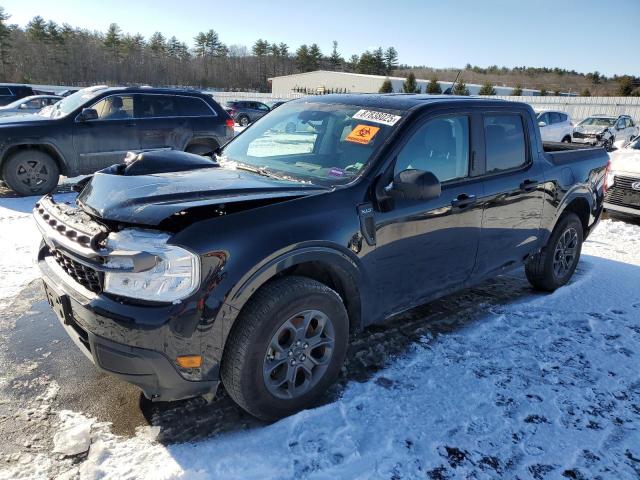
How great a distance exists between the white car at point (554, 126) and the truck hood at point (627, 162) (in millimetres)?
9093

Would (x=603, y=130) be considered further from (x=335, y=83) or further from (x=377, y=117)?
(x=335, y=83)

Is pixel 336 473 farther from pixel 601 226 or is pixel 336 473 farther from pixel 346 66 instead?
pixel 346 66

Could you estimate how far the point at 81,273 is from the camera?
2.55 meters

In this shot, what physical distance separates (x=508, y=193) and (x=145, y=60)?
100 m

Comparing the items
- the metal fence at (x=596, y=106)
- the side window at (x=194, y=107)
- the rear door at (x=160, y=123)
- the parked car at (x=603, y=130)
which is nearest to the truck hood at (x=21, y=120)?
the rear door at (x=160, y=123)

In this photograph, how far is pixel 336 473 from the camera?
7.74ft

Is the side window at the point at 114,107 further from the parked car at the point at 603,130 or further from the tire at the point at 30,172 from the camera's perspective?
the parked car at the point at 603,130

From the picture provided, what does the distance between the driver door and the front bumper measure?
136cm

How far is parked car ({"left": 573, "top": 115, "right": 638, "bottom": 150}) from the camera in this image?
20.6 metres

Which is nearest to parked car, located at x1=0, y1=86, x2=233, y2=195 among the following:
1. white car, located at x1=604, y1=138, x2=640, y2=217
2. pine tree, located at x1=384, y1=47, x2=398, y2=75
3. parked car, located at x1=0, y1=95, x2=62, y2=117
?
white car, located at x1=604, y1=138, x2=640, y2=217

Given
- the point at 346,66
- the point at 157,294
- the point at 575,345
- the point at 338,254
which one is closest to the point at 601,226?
the point at 575,345

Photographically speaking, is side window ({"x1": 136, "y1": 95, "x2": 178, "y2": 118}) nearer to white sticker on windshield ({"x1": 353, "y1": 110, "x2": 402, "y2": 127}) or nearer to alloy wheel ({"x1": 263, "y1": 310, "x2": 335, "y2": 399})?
white sticker on windshield ({"x1": 353, "y1": 110, "x2": 402, "y2": 127})

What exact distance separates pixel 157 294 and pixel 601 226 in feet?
26.1

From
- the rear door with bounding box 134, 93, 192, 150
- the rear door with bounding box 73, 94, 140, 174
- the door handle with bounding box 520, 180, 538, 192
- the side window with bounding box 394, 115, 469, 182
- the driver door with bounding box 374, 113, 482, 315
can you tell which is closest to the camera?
the driver door with bounding box 374, 113, 482, 315
